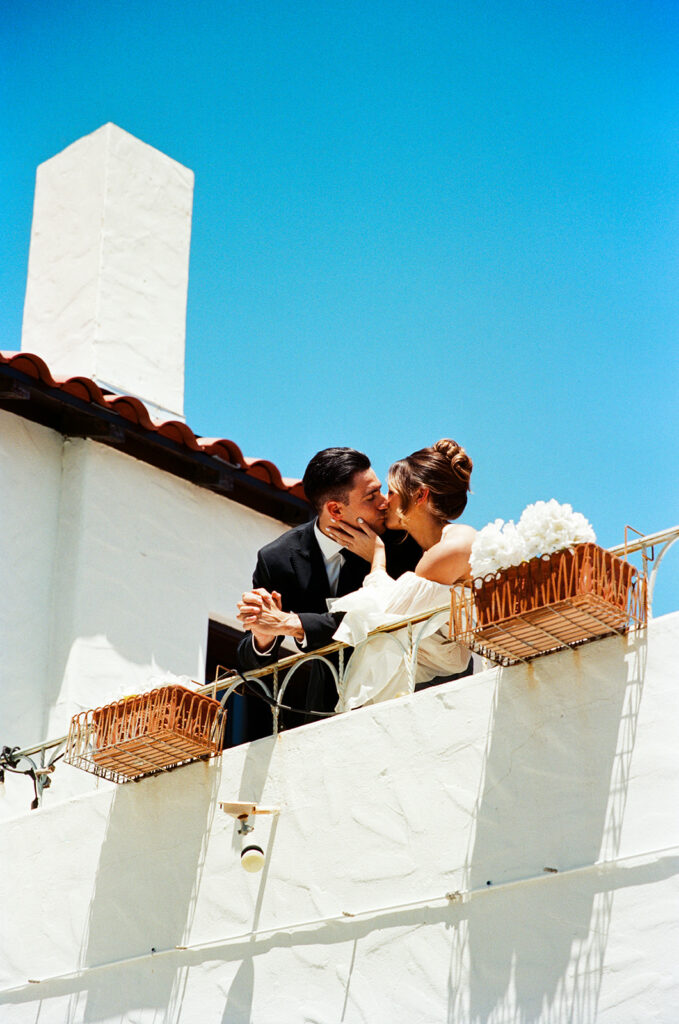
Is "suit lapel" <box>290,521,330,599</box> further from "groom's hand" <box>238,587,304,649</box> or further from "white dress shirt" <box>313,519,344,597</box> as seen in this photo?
"groom's hand" <box>238,587,304,649</box>

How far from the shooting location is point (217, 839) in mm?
6094

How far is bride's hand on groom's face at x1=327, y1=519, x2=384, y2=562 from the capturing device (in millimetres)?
6918

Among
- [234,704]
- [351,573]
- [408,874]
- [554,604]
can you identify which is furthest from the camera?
[234,704]

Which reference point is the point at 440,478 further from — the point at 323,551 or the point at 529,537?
the point at 529,537

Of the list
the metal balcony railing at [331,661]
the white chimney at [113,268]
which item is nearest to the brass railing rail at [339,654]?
the metal balcony railing at [331,661]

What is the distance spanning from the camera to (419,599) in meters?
6.09

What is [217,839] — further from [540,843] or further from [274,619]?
[540,843]

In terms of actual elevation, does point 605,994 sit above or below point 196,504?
below

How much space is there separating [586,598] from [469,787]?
0.88 meters

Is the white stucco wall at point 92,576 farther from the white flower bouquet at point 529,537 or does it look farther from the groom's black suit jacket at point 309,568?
the white flower bouquet at point 529,537

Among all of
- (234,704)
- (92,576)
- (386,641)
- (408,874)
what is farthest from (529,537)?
(234,704)

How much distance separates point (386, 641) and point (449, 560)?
1.40 ft

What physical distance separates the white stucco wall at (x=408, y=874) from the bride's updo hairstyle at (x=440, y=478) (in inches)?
44.2

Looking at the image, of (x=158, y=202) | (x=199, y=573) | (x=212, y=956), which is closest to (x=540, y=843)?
(x=212, y=956)
